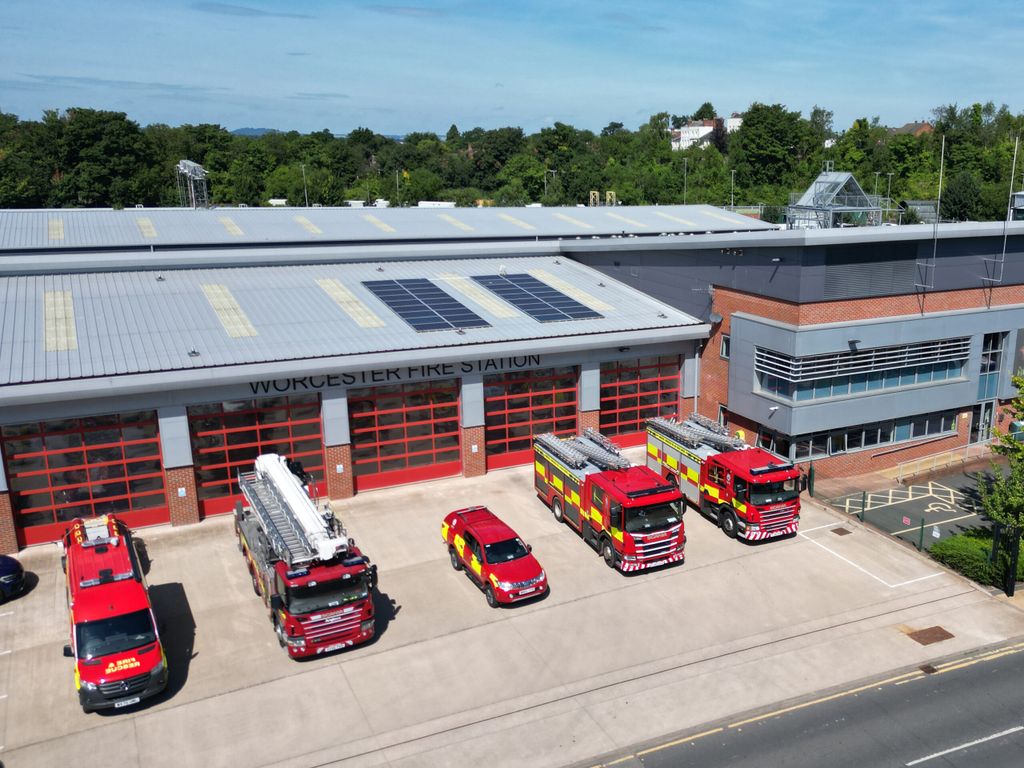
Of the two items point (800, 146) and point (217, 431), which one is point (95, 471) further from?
point (800, 146)

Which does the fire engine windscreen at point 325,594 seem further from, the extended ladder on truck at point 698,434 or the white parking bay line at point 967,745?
the extended ladder on truck at point 698,434

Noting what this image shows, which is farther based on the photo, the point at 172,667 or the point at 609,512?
the point at 609,512

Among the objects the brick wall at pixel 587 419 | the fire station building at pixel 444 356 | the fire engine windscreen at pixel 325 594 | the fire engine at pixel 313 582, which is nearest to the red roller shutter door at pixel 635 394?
the fire station building at pixel 444 356

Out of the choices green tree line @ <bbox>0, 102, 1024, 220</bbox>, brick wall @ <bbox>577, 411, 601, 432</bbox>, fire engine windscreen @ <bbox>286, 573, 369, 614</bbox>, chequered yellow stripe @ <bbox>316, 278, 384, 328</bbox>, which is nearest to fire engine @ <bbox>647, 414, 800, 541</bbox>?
brick wall @ <bbox>577, 411, 601, 432</bbox>

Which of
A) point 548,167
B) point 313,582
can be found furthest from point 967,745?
point 548,167

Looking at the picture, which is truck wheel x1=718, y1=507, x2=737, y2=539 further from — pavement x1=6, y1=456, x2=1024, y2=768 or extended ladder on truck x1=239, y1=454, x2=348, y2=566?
extended ladder on truck x1=239, y1=454, x2=348, y2=566

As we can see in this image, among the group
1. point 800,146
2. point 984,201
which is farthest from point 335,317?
point 800,146
